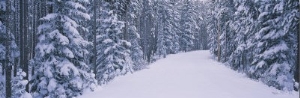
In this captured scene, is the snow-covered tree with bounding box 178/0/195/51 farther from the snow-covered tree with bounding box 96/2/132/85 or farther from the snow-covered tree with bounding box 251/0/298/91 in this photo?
the snow-covered tree with bounding box 251/0/298/91

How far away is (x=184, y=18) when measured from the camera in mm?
70938

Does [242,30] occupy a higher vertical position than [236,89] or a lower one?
higher

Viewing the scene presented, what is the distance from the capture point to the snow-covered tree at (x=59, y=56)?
15148 mm

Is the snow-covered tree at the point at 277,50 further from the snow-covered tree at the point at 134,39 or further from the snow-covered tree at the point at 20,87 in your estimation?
the snow-covered tree at the point at 134,39

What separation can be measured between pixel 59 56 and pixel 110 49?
8.63m

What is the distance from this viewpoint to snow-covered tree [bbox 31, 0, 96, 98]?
49.7 feet

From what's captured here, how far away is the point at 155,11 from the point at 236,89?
4220cm

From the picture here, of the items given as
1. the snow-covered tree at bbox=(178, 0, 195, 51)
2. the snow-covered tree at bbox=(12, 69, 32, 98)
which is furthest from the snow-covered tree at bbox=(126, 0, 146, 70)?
the snow-covered tree at bbox=(178, 0, 195, 51)

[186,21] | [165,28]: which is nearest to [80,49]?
[165,28]

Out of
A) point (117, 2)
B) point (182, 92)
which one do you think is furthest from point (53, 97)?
point (117, 2)

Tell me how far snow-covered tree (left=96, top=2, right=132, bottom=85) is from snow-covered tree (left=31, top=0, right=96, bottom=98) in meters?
8.01

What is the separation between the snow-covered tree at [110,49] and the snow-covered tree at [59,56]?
801 cm

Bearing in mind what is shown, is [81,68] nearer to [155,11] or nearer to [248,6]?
[248,6]

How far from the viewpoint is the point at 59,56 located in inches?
629
